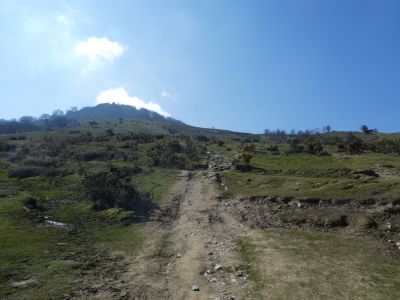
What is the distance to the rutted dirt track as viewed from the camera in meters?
24.6

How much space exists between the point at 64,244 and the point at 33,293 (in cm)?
1033

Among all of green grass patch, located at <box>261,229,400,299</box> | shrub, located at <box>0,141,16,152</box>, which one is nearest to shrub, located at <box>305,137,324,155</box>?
green grass patch, located at <box>261,229,400,299</box>

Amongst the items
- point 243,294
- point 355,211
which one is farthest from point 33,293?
point 355,211

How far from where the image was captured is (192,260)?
3014 centimetres

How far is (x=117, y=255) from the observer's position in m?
31.5

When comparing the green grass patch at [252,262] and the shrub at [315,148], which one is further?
the shrub at [315,148]

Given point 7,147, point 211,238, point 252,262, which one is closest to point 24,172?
point 7,147

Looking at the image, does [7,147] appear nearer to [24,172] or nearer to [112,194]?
[24,172]

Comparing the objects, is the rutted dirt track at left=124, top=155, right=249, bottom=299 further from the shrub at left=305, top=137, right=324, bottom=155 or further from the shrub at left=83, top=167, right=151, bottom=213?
the shrub at left=305, top=137, right=324, bottom=155

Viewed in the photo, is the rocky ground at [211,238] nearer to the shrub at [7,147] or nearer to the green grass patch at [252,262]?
the green grass patch at [252,262]

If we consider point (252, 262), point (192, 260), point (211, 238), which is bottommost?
point (192, 260)

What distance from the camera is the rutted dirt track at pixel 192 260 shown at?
2462cm

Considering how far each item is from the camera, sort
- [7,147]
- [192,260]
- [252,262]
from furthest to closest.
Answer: [7,147]
[192,260]
[252,262]

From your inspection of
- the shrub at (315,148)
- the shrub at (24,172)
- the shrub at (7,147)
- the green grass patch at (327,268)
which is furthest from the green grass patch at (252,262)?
the shrub at (7,147)
